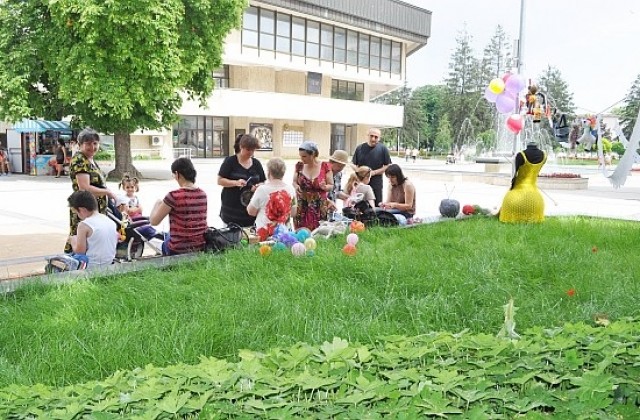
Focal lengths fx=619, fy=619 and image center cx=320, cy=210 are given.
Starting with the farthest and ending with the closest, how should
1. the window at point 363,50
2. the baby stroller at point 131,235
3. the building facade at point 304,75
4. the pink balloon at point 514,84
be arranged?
the window at point 363,50, the building facade at point 304,75, the pink balloon at point 514,84, the baby stroller at point 131,235

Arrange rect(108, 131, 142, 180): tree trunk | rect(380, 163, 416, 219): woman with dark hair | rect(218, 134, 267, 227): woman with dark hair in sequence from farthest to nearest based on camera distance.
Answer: rect(108, 131, 142, 180): tree trunk → rect(380, 163, 416, 219): woman with dark hair → rect(218, 134, 267, 227): woman with dark hair

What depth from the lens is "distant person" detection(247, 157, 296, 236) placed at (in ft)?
20.6

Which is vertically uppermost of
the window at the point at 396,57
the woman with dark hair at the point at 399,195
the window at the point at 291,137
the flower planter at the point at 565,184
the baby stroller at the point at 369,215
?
the window at the point at 396,57

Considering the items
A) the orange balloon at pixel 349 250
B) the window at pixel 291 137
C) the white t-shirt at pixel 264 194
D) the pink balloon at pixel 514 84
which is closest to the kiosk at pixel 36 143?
the pink balloon at pixel 514 84

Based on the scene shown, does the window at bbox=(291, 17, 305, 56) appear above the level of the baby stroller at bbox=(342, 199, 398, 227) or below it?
above

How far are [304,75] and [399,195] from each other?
35439 millimetres

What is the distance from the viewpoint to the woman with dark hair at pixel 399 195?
26.7ft

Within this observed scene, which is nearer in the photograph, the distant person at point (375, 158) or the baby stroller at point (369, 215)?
the baby stroller at point (369, 215)

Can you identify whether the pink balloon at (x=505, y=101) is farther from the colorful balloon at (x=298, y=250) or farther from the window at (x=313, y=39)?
the window at (x=313, y=39)

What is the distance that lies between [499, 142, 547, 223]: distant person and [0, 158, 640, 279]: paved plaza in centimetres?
124

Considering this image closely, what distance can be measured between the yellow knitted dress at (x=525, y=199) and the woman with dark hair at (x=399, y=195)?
1.54 metres

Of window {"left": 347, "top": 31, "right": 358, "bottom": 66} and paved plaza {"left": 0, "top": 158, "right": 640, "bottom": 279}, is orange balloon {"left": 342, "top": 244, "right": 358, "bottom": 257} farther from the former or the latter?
window {"left": 347, "top": 31, "right": 358, "bottom": 66}

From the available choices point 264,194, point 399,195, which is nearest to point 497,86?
point 399,195

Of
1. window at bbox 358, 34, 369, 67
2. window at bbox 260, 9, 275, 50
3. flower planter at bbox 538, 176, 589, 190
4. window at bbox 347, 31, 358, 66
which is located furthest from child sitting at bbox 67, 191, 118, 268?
window at bbox 358, 34, 369, 67
